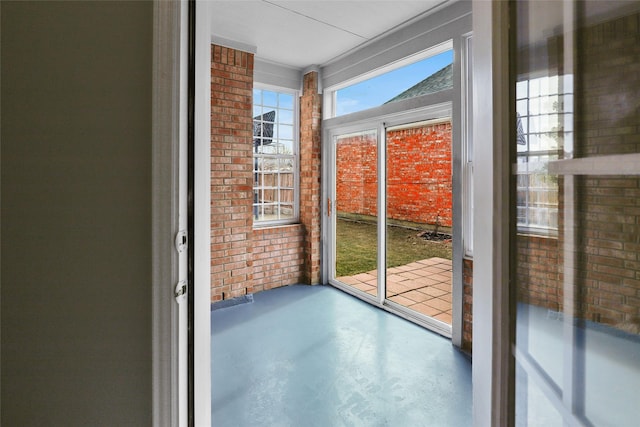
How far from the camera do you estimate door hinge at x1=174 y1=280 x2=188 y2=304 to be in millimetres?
982

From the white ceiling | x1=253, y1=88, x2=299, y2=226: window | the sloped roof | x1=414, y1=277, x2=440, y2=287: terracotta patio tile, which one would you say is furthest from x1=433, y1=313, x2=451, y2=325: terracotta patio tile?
the white ceiling

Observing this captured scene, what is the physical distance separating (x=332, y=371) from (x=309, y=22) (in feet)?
10.6

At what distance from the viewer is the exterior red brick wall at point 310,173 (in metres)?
4.47

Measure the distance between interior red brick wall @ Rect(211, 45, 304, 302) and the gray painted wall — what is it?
2725mm

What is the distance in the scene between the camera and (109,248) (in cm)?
99

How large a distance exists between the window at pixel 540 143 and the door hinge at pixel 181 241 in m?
0.90

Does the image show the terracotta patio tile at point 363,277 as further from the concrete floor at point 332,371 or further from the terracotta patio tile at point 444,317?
the terracotta patio tile at point 444,317

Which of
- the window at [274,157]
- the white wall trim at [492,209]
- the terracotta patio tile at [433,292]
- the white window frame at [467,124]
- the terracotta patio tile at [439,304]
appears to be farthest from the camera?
the window at [274,157]

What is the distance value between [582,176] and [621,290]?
17cm

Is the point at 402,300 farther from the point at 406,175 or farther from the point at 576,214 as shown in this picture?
the point at 576,214

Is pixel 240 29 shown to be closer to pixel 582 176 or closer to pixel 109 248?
pixel 109 248

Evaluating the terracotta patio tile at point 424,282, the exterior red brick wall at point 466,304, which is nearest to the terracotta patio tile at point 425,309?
the terracotta patio tile at point 424,282

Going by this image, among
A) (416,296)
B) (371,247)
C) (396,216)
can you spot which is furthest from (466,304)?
(371,247)

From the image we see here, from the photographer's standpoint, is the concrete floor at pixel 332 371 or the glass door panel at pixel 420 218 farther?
the glass door panel at pixel 420 218
